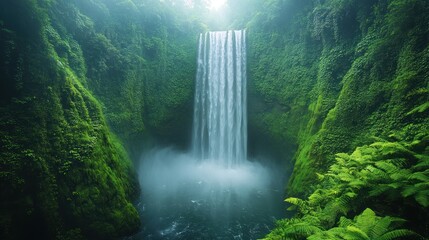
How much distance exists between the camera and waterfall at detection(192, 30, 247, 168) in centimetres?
1576

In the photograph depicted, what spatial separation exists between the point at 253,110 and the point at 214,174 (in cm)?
474

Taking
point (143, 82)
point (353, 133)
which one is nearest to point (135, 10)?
point (143, 82)

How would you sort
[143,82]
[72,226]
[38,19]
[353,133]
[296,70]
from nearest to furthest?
[72,226]
[38,19]
[353,133]
[296,70]
[143,82]

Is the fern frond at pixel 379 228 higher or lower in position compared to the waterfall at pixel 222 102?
lower

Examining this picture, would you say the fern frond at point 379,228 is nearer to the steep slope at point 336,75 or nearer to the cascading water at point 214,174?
the steep slope at point 336,75

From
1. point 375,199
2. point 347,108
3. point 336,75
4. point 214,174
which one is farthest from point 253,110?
point 375,199

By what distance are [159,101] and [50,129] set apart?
8.16 m

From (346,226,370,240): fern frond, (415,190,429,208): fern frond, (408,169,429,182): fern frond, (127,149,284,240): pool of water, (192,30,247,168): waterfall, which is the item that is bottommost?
(127,149,284,240): pool of water

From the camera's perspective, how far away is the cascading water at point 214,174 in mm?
9562

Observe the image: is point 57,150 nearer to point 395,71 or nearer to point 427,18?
point 395,71

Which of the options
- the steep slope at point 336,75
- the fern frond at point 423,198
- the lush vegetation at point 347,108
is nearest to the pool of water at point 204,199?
the lush vegetation at point 347,108

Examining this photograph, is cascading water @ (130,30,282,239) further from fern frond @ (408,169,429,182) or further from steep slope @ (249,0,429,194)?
fern frond @ (408,169,429,182)

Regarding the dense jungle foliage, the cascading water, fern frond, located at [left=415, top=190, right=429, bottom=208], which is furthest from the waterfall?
fern frond, located at [left=415, top=190, right=429, bottom=208]

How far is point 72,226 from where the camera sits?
24.0 feet
